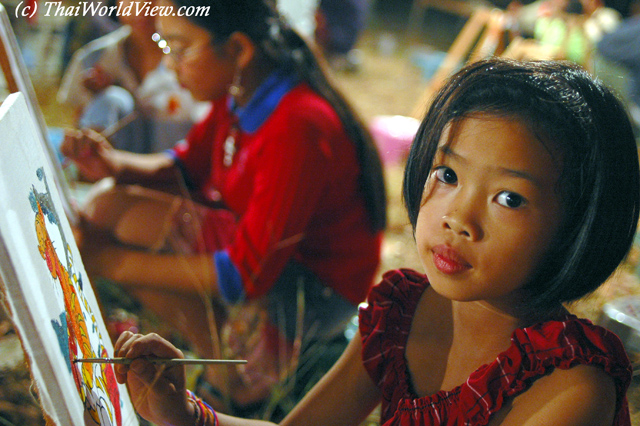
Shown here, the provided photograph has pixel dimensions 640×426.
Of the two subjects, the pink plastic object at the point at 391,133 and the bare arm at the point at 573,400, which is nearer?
the bare arm at the point at 573,400

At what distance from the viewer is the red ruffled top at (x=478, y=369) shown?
0.56 metres

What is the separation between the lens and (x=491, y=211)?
0.53 meters

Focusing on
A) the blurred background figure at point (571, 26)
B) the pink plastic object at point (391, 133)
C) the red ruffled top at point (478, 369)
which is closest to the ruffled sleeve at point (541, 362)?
the red ruffled top at point (478, 369)

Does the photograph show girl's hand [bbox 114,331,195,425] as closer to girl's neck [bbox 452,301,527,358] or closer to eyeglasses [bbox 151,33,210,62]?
girl's neck [bbox 452,301,527,358]

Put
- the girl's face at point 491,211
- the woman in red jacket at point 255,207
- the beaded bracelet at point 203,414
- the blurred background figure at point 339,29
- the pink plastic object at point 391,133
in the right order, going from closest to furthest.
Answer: the girl's face at point 491,211
the beaded bracelet at point 203,414
the woman in red jacket at point 255,207
the pink plastic object at point 391,133
the blurred background figure at point 339,29

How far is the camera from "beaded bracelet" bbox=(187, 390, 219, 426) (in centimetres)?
65

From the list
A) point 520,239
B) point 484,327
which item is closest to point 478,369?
point 484,327

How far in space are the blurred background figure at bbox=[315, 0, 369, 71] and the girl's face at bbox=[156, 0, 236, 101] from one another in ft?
11.2

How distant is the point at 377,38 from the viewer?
19.7ft

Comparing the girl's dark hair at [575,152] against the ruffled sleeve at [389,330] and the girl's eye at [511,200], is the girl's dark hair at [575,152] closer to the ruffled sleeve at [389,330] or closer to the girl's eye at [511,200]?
the girl's eye at [511,200]

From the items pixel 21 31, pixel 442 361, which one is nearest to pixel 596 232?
pixel 442 361

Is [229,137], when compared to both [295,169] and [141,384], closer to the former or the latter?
[295,169]

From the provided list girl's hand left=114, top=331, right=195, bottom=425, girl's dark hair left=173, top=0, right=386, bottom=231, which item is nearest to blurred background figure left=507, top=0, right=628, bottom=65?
girl's dark hair left=173, top=0, right=386, bottom=231

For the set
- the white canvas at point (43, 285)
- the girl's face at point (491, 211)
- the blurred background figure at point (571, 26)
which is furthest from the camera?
the blurred background figure at point (571, 26)
